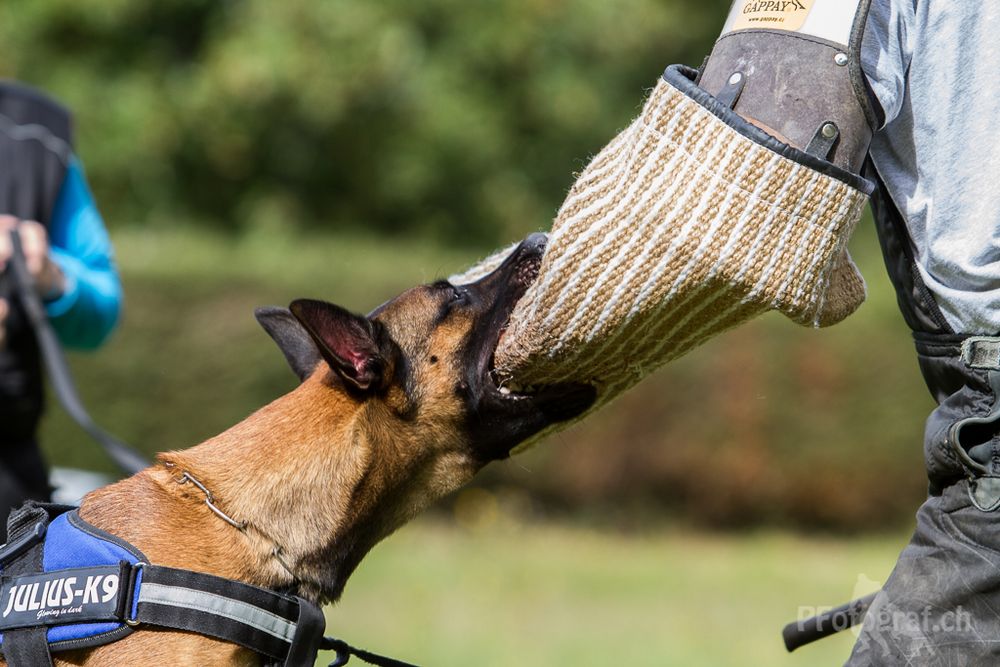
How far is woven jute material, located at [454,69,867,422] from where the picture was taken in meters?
2.17

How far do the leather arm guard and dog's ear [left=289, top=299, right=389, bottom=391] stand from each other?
66 centimetres

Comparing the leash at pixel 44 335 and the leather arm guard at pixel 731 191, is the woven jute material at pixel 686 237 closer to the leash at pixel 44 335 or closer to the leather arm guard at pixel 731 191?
the leather arm guard at pixel 731 191

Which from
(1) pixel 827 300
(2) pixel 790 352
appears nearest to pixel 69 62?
(2) pixel 790 352

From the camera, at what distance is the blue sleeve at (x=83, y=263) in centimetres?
438

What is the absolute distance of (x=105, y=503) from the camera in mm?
2801

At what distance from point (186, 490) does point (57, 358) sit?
1304mm

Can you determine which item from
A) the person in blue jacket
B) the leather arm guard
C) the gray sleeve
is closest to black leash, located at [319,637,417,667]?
the leather arm guard

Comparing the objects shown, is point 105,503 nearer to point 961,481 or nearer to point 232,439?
point 232,439

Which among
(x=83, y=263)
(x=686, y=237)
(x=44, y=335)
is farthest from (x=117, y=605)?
(x=83, y=263)

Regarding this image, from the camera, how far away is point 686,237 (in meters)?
2.19

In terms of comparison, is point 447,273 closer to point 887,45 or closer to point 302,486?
point 302,486

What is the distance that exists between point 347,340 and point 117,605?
2.69ft

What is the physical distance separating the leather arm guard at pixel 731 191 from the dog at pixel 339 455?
57 centimetres

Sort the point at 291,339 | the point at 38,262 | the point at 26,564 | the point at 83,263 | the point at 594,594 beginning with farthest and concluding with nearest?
the point at 594,594 < the point at 83,263 < the point at 38,262 < the point at 291,339 < the point at 26,564
